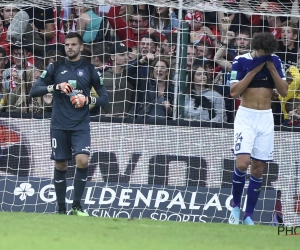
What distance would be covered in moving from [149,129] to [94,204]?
139cm

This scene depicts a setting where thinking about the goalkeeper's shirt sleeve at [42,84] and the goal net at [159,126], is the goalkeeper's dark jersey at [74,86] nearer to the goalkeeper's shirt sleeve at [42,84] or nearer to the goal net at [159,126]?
the goalkeeper's shirt sleeve at [42,84]

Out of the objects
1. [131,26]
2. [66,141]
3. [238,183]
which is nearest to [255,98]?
[238,183]

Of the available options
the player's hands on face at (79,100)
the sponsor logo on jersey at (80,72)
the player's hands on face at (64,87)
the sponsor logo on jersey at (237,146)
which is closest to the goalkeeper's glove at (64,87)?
the player's hands on face at (64,87)

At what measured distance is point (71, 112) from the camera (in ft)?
37.9

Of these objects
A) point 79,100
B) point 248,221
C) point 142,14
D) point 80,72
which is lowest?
point 248,221

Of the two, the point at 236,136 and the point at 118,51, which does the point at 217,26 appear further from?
the point at 236,136

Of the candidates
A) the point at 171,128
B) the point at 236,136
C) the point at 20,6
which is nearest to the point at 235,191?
the point at 236,136

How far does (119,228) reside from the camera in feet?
31.1

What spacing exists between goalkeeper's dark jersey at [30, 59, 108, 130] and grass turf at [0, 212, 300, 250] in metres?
1.49

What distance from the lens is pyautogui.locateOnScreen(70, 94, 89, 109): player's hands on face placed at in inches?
444

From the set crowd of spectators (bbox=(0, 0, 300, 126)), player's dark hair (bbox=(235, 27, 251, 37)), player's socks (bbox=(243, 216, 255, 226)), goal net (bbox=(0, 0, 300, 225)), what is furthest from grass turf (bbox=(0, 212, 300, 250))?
player's dark hair (bbox=(235, 27, 251, 37))

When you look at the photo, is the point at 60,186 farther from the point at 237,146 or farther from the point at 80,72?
the point at 237,146

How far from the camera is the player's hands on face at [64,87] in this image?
36.7ft

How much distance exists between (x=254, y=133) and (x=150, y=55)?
3.01m
